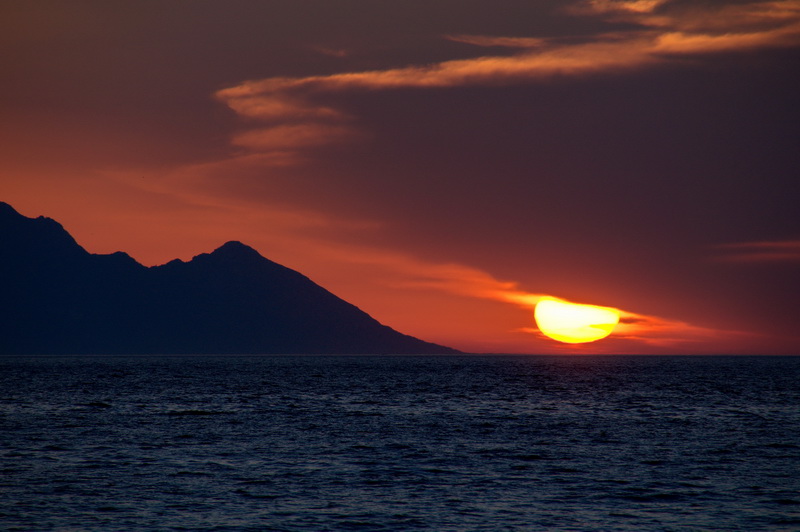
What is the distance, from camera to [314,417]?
68.9 meters

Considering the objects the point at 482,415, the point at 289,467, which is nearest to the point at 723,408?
the point at 482,415

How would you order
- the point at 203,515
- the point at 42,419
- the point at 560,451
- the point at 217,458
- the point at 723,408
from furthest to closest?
the point at 723,408, the point at 42,419, the point at 560,451, the point at 217,458, the point at 203,515

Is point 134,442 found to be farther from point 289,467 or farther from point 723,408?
point 723,408

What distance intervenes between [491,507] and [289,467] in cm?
1305

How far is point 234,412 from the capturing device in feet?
242

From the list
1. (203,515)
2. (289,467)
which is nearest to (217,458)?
(289,467)

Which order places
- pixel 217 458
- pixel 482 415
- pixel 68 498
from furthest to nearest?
pixel 482 415
pixel 217 458
pixel 68 498

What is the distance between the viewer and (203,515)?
31.0 metres

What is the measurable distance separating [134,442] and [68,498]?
1764 centimetres

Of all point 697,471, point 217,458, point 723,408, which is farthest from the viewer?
point 723,408

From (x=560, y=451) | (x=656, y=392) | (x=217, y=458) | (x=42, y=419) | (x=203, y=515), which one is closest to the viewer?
(x=203, y=515)

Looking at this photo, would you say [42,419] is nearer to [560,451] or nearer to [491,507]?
[560,451]

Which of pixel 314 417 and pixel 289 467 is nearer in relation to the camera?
pixel 289 467

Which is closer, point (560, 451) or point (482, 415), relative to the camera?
point (560, 451)
